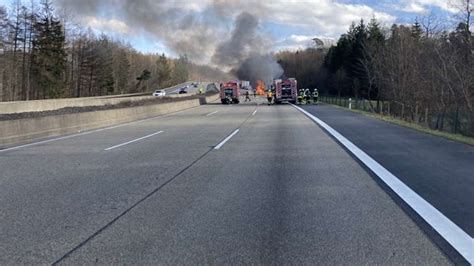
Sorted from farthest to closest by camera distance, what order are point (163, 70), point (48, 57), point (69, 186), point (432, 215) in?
point (163, 70)
point (48, 57)
point (69, 186)
point (432, 215)

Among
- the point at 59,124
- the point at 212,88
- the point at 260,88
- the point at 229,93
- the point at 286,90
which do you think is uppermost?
the point at 212,88

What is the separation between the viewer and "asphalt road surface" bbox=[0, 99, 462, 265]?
5.17 m

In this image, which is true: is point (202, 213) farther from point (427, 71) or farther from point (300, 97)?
point (300, 97)

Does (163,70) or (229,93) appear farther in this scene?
(163,70)

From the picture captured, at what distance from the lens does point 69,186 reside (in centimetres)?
893

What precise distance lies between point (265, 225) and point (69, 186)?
4.13 metres

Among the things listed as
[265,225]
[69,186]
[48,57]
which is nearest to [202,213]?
[265,225]

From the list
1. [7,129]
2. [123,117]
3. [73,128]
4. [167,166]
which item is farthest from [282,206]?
[123,117]

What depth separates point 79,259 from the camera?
5.01 metres

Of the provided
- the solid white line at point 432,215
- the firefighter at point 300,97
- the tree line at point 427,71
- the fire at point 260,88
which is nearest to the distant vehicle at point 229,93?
the firefighter at point 300,97

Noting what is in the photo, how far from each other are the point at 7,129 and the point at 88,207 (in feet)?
36.3

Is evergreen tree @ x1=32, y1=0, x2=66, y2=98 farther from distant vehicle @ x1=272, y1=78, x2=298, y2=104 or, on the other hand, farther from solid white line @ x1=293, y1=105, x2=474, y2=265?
solid white line @ x1=293, y1=105, x2=474, y2=265

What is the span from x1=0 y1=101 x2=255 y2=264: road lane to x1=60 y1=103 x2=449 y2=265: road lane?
37 cm

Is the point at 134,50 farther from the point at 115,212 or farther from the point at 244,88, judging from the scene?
the point at 115,212
